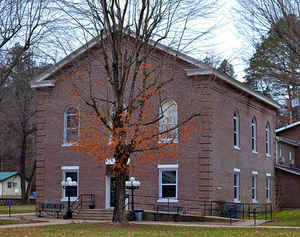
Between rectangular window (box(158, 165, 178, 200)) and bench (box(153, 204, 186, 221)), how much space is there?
0.65 meters

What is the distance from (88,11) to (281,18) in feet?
25.4

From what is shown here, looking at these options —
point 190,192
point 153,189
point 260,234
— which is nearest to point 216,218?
point 190,192

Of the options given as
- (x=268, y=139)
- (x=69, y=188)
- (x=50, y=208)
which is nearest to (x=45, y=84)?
(x=69, y=188)

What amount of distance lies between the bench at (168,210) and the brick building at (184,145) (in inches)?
21.0

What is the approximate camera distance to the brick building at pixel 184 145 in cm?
3022

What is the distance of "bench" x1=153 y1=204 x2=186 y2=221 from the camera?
2895 cm

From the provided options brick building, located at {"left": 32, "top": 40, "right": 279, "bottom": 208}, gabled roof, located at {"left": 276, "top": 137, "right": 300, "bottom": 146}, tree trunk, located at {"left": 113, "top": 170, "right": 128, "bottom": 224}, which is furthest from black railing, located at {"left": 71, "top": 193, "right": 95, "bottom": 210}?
gabled roof, located at {"left": 276, "top": 137, "right": 300, "bottom": 146}

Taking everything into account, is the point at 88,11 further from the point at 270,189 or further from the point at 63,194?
the point at 270,189

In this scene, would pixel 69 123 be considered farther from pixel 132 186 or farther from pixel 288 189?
pixel 288 189

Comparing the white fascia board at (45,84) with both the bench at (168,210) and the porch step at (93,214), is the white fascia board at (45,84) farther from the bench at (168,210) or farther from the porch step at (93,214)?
the bench at (168,210)

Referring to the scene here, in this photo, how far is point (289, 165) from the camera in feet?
157

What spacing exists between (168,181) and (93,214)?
443 centimetres

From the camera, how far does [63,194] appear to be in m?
33.1

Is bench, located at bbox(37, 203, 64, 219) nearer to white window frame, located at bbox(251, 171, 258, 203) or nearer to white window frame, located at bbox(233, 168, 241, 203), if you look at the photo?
white window frame, located at bbox(233, 168, 241, 203)
